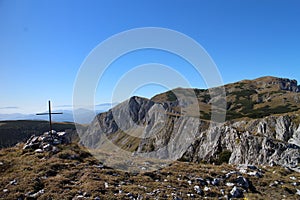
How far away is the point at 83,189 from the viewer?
12.9 m

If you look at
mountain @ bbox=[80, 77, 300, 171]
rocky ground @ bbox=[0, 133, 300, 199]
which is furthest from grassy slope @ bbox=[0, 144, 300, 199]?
mountain @ bbox=[80, 77, 300, 171]

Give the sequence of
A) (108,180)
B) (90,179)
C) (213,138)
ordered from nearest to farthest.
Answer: (90,179), (108,180), (213,138)

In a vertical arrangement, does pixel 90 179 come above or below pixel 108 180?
above

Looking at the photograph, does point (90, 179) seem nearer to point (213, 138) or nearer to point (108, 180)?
point (108, 180)

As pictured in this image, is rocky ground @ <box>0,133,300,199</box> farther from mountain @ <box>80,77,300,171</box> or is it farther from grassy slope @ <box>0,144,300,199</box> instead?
mountain @ <box>80,77,300,171</box>

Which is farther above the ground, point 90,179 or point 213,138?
point 90,179

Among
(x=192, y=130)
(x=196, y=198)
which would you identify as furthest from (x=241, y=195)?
(x=192, y=130)

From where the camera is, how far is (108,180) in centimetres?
1451

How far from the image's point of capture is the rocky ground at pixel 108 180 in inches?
504

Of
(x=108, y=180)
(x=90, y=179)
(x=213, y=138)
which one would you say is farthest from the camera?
(x=213, y=138)

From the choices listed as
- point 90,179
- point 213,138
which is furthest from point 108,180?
point 213,138

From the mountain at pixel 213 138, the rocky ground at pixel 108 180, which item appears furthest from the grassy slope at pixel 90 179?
the mountain at pixel 213 138

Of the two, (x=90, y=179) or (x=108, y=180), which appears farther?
(x=108, y=180)

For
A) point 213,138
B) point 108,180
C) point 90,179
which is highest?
point 90,179
